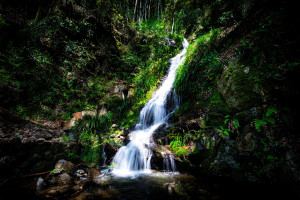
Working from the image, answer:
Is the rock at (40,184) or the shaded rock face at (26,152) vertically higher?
the shaded rock face at (26,152)

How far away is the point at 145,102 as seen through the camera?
7020mm

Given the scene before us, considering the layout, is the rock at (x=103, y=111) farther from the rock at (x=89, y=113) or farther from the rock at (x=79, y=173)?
the rock at (x=79, y=173)

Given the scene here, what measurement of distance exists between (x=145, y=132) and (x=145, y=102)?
2.01 metres

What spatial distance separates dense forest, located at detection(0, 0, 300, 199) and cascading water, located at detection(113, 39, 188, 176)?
0.20 metres

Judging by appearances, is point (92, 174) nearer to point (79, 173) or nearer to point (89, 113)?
point (79, 173)

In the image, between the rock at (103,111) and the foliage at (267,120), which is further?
the rock at (103,111)

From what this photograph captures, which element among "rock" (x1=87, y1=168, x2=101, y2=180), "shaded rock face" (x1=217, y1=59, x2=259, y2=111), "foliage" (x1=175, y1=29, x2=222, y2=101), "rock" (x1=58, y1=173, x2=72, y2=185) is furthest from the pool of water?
"foliage" (x1=175, y1=29, x2=222, y2=101)

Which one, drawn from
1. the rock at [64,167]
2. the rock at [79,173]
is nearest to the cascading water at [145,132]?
the rock at [79,173]

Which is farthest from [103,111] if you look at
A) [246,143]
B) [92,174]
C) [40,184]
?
[246,143]

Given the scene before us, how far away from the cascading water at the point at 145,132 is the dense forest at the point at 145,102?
0.20 meters

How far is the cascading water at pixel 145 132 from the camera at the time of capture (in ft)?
12.8

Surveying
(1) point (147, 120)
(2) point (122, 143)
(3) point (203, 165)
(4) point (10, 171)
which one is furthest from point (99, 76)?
(3) point (203, 165)

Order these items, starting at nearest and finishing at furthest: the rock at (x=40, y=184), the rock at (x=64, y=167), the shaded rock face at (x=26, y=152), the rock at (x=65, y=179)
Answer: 1. the rock at (x=40, y=184)
2. the rock at (x=65, y=179)
3. the shaded rock face at (x=26, y=152)
4. the rock at (x=64, y=167)

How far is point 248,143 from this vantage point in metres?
2.42
